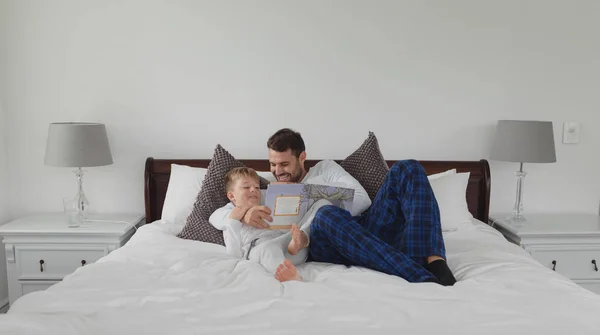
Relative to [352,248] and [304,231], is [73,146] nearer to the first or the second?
[304,231]

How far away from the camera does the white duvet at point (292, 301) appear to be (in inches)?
50.9

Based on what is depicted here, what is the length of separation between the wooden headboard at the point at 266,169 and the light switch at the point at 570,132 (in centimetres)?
53

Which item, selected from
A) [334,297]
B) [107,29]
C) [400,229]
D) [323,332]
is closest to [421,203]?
[400,229]

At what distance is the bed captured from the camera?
1.29 metres

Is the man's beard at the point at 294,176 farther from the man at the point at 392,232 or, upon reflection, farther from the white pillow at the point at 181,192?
the white pillow at the point at 181,192

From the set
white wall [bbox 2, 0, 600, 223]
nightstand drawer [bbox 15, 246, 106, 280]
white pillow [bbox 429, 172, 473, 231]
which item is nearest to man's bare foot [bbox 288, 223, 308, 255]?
white pillow [bbox 429, 172, 473, 231]

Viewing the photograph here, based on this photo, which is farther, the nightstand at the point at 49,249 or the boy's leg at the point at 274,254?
the nightstand at the point at 49,249

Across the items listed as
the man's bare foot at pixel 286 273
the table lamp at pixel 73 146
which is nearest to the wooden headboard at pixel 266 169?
the table lamp at pixel 73 146

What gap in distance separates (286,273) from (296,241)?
0.22 m

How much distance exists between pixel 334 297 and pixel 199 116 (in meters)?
1.64

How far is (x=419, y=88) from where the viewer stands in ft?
9.48

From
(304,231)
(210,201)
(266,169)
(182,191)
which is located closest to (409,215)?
(304,231)

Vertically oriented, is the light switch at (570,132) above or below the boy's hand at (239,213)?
above

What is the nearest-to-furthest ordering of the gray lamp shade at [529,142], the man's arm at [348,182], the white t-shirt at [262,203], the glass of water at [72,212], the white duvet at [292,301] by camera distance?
the white duvet at [292,301], the white t-shirt at [262,203], the man's arm at [348,182], the glass of water at [72,212], the gray lamp shade at [529,142]
